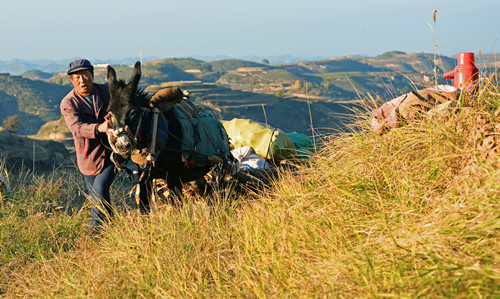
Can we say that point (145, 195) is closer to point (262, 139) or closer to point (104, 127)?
point (104, 127)

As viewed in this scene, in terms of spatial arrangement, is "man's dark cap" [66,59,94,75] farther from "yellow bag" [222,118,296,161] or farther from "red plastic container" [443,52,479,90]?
"red plastic container" [443,52,479,90]

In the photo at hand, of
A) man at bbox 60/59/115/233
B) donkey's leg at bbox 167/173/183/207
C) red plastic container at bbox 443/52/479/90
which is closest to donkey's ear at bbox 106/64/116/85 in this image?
man at bbox 60/59/115/233

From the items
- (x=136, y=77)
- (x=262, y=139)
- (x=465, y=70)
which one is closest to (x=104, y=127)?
(x=136, y=77)

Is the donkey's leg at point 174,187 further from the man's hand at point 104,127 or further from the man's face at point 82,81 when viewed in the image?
the man's face at point 82,81

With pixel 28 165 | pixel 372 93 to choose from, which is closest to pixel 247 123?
pixel 372 93

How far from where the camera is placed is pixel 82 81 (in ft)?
17.3

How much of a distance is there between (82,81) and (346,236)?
3643 mm

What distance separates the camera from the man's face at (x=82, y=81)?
5254mm

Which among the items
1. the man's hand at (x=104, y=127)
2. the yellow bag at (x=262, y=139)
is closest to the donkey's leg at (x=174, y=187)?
the man's hand at (x=104, y=127)

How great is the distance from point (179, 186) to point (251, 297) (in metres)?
2.57

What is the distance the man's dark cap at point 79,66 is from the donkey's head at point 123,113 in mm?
912

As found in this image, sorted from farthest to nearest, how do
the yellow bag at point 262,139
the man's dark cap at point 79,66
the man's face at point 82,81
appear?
the yellow bag at point 262,139 < the man's face at point 82,81 < the man's dark cap at point 79,66

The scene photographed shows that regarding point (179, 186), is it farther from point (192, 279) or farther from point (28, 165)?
point (28, 165)

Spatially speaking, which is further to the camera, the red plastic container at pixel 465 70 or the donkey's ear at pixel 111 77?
the red plastic container at pixel 465 70
